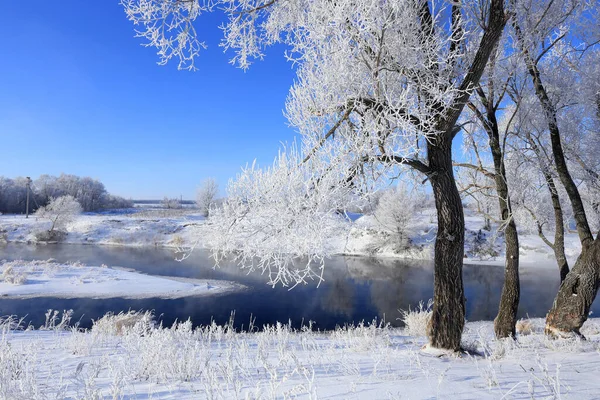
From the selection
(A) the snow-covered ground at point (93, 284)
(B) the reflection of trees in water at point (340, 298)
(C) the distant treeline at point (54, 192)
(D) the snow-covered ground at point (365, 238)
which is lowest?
(A) the snow-covered ground at point (93, 284)

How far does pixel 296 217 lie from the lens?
11.5ft

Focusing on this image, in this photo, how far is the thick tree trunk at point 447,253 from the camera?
419 centimetres

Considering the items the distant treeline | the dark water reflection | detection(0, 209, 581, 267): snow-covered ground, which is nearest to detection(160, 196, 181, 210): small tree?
the distant treeline

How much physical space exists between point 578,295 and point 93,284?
57.7ft

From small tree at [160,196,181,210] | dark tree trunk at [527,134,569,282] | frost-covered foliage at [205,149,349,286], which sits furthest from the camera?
small tree at [160,196,181,210]

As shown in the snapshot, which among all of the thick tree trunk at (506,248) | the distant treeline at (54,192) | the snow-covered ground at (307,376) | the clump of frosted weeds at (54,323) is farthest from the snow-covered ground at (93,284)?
the distant treeline at (54,192)

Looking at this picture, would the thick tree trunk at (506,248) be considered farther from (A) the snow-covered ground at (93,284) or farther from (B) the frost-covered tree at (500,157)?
(A) the snow-covered ground at (93,284)

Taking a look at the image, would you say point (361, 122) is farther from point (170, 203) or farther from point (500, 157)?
point (170, 203)

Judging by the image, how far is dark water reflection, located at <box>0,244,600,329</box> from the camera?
42.2ft

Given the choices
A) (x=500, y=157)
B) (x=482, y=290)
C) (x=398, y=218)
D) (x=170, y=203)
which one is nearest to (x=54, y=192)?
(x=170, y=203)

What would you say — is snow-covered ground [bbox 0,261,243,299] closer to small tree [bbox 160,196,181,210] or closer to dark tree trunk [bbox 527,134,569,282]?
dark tree trunk [bbox 527,134,569,282]

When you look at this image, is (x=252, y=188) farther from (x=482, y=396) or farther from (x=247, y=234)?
(x=482, y=396)

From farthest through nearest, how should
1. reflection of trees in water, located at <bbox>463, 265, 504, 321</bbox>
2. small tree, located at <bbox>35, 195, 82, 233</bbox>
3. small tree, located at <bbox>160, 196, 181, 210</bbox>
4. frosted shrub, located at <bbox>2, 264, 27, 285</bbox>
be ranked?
1. small tree, located at <bbox>160, 196, 181, 210</bbox>
2. small tree, located at <bbox>35, 195, 82, 233</bbox>
3. frosted shrub, located at <bbox>2, 264, 27, 285</bbox>
4. reflection of trees in water, located at <bbox>463, 265, 504, 321</bbox>

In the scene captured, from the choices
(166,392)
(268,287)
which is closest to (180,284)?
(268,287)
